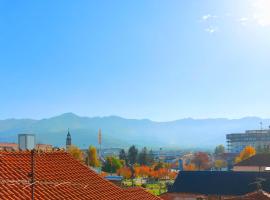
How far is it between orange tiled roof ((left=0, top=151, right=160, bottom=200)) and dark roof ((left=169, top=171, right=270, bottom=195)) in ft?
114

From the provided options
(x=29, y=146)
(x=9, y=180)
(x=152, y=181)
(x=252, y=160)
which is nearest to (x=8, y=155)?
(x=9, y=180)

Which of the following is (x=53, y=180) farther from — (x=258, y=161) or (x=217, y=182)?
(x=258, y=161)

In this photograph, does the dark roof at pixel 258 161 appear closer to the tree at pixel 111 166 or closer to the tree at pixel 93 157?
the tree at pixel 111 166

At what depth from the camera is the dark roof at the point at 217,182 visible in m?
46.1

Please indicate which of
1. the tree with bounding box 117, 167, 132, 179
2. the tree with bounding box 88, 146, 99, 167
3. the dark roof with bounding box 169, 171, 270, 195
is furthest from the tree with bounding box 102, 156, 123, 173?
the dark roof with bounding box 169, 171, 270, 195

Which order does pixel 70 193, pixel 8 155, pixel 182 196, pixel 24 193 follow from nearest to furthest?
pixel 24 193, pixel 70 193, pixel 8 155, pixel 182 196

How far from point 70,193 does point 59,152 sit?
2452 mm

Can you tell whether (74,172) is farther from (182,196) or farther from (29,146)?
(182,196)

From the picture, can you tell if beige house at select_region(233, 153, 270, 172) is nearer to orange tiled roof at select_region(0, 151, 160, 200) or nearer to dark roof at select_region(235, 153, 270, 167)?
dark roof at select_region(235, 153, 270, 167)

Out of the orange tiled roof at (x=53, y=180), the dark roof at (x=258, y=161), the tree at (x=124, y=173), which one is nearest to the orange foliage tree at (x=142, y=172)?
the tree at (x=124, y=173)

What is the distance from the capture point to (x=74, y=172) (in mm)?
11969

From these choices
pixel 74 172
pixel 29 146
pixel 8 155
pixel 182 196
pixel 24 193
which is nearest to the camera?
pixel 24 193

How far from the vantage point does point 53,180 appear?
1077 centimetres

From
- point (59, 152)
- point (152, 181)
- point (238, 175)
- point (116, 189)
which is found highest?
point (59, 152)
